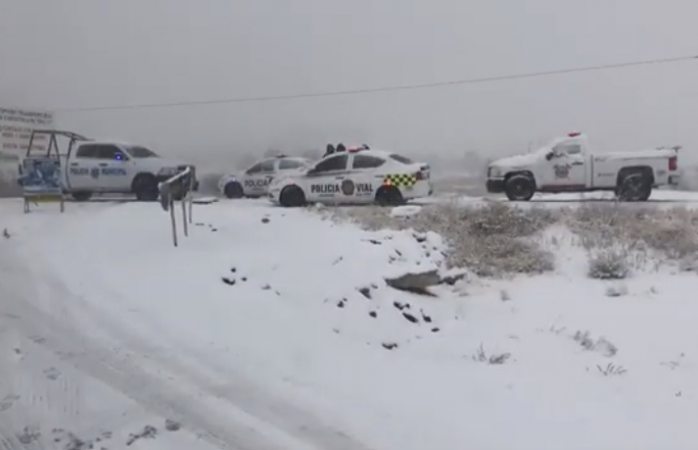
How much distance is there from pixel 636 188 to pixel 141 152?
12.4 metres

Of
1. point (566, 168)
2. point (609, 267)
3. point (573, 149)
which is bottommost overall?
point (609, 267)

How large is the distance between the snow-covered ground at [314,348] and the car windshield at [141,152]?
303 inches

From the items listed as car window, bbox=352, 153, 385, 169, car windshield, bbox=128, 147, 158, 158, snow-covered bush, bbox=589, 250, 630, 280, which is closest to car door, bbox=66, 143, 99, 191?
car windshield, bbox=128, 147, 158, 158

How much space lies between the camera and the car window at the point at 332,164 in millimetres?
16844

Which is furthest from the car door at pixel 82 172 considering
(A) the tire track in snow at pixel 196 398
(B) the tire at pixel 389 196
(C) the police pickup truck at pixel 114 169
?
(A) the tire track in snow at pixel 196 398

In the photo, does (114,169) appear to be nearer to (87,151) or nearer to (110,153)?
(110,153)

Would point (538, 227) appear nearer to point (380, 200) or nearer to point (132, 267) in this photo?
point (380, 200)

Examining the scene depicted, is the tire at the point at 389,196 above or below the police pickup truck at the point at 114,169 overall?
below

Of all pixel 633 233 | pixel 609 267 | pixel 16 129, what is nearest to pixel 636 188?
pixel 633 233

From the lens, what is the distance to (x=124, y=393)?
474 centimetres

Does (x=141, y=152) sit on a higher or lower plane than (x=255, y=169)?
higher

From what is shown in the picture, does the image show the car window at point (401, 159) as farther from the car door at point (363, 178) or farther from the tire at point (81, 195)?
the tire at point (81, 195)

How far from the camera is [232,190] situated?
22.1 m

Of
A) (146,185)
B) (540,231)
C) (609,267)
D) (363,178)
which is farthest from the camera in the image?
(146,185)
